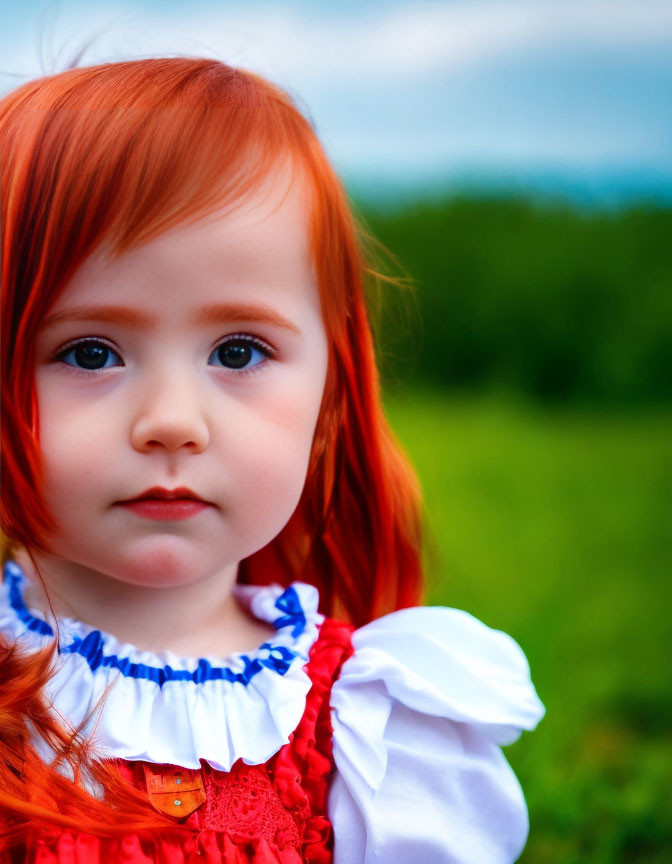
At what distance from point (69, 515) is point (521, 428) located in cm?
348

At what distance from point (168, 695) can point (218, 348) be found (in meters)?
0.40

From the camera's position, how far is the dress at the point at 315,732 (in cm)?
120

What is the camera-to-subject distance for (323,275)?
1.30 m

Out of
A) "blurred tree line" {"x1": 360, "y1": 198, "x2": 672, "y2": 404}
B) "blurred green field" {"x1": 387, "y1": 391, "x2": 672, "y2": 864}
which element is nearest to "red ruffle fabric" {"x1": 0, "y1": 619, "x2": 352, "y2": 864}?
"blurred green field" {"x1": 387, "y1": 391, "x2": 672, "y2": 864}

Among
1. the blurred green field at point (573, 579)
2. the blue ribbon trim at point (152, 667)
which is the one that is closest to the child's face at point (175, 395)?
the blue ribbon trim at point (152, 667)

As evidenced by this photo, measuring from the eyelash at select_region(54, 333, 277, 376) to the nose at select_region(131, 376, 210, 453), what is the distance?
0.06m

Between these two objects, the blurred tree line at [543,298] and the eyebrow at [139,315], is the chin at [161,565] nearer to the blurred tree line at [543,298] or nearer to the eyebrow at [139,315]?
the eyebrow at [139,315]

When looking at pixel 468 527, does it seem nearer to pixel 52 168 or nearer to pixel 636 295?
pixel 636 295

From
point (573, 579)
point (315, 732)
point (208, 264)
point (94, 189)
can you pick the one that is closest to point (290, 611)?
point (315, 732)

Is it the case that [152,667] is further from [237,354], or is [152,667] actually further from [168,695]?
[237,354]

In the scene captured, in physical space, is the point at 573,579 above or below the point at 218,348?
below

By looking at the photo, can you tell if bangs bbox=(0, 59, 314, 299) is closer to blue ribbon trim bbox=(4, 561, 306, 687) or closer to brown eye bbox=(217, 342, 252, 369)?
brown eye bbox=(217, 342, 252, 369)

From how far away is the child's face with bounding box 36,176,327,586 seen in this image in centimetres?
114

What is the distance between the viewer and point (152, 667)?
125cm
